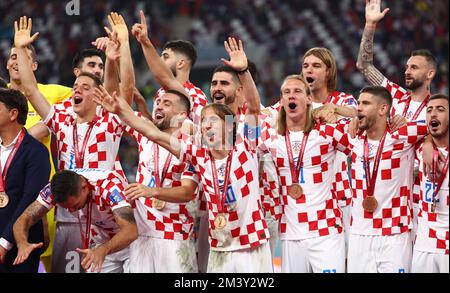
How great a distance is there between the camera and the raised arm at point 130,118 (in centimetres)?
787

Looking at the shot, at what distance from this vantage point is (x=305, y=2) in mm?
24812

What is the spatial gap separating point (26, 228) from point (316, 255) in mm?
2286

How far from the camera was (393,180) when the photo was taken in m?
8.15

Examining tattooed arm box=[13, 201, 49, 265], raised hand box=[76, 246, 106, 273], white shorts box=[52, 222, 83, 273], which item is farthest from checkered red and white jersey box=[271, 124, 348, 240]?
tattooed arm box=[13, 201, 49, 265]

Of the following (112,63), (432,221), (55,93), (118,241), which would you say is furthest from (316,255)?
(55,93)

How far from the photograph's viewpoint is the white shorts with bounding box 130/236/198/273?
27.4ft

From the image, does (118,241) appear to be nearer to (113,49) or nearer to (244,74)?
(244,74)

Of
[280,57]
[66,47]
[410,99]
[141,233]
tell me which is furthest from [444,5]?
[141,233]

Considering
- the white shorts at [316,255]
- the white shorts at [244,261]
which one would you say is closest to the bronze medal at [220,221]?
the white shorts at [244,261]

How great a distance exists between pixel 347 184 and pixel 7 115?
2.97 metres

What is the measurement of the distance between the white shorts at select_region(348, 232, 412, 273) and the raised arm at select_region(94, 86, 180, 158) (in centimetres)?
173
